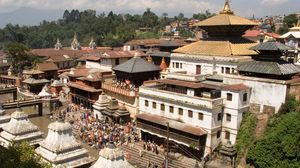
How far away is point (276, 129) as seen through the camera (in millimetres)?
27562

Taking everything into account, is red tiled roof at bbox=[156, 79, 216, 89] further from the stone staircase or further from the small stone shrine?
the small stone shrine

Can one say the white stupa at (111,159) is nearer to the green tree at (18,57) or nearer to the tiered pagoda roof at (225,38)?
the tiered pagoda roof at (225,38)

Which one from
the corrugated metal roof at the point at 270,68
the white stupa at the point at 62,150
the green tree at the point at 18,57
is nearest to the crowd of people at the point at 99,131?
the white stupa at the point at 62,150

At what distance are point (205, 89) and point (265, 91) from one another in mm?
6977

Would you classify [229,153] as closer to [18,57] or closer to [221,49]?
[221,49]

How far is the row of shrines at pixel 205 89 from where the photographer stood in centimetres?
3069

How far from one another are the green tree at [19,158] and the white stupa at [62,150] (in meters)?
2.19

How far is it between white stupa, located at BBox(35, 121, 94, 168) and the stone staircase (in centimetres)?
1078

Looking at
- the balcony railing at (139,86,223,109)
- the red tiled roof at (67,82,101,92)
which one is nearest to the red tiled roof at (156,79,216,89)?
the balcony railing at (139,86,223,109)

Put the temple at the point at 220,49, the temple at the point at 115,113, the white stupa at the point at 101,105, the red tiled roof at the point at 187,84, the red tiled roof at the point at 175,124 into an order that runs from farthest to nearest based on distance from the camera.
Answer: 1. the white stupa at the point at 101,105
2. the temple at the point at 115,113
3. the temple at the point at 220,49
4. the red tiled roof at the point at 187,84
5. the red tiled roof at the point at 175,124

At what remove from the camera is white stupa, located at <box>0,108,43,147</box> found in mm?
24797

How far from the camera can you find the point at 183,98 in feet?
108

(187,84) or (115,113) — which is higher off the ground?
(187,84)

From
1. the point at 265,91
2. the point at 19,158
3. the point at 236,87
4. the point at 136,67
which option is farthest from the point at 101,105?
the point at 19,158
